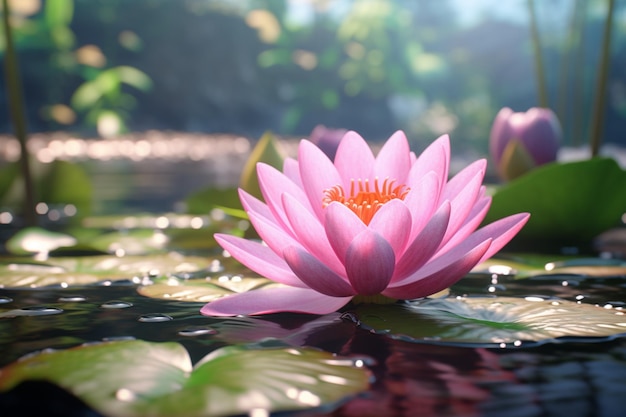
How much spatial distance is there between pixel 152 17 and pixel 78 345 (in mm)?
15168

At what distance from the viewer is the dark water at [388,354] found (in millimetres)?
506

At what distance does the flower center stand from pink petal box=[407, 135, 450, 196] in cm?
2

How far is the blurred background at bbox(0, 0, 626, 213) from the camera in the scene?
1230cm

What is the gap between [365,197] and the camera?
31.3 inches

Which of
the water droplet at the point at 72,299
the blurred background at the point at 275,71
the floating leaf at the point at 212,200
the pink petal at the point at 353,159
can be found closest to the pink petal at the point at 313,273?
the pink petal at the point at 353,159

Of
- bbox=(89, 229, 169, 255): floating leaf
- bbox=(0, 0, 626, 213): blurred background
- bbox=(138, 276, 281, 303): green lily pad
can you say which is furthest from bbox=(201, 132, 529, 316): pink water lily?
bbox=(0, 0, 626, 213): blurred background

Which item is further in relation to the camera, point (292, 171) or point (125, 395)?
point (292, 171)

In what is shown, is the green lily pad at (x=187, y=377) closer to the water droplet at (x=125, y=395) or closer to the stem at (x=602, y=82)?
the water droplet at (x=125, y=395)

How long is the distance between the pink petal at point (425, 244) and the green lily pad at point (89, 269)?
49 cm

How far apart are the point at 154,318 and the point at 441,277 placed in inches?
12.7

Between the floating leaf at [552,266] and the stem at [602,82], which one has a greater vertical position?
the stem at [602,82]

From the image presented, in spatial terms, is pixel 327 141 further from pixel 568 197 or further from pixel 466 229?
pixel 466 229

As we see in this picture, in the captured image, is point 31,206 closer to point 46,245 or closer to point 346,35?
point 46,245

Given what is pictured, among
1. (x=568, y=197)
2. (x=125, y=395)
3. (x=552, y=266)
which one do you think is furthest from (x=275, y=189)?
(x=568, y=197)
